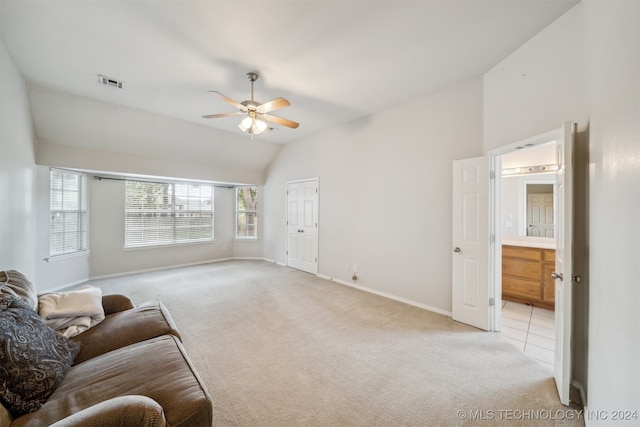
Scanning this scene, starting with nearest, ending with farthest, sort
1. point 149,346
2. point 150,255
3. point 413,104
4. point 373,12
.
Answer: point 149,346 → point 373,12 → point 413,104 → point 150,255

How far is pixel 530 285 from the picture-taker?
348 centimetres

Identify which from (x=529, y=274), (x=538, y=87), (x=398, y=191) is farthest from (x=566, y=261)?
(x=529, y=274)

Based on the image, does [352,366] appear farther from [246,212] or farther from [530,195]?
A: [246,212]

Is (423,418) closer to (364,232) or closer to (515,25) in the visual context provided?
(364,232)

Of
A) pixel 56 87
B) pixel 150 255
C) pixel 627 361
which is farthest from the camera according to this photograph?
pixel 150 255

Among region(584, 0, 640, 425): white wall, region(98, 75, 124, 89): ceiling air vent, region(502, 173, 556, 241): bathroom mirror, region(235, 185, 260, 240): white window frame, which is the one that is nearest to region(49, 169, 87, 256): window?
region(98, 75, 124, 89): ceiling air vent

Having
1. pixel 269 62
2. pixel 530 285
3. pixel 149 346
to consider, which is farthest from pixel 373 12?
pixel 530 285

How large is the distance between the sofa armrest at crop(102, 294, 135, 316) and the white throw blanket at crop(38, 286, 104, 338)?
0.20 metres

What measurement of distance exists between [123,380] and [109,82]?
3.45 meters

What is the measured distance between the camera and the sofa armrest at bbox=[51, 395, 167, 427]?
91 centimetres

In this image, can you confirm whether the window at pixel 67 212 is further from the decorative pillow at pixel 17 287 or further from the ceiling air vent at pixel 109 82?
the decorative pillow at pixel 17 287

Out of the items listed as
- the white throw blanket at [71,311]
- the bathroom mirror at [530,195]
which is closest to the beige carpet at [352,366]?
the white throw blanket at [71,311]

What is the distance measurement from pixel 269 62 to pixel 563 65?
262 centimetres

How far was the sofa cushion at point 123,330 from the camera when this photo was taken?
1.63 m
